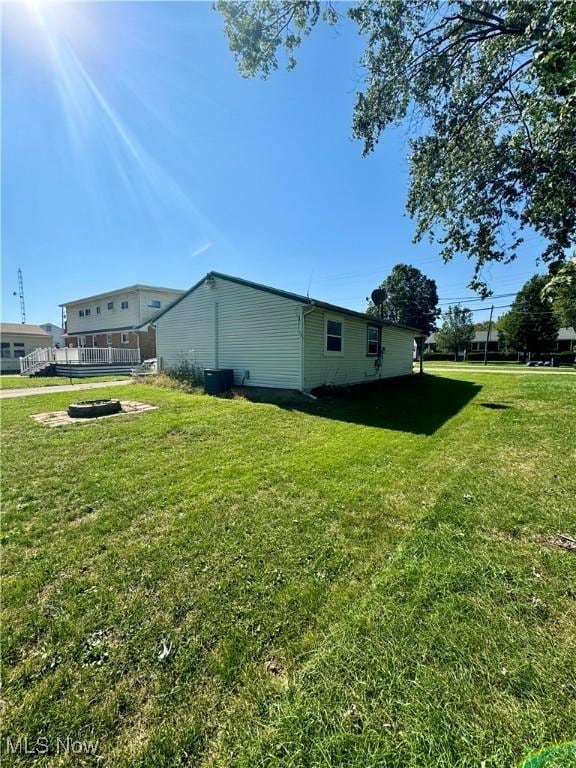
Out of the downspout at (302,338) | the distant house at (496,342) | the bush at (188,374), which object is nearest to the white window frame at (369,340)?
the downspout at (302,338)

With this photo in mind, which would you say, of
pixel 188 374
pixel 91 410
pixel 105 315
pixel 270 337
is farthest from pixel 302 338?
pixel 105 315

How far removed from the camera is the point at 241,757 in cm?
134

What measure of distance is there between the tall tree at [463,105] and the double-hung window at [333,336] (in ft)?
13.4

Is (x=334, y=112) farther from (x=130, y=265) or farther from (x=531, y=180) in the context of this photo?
(x=130, y=265)

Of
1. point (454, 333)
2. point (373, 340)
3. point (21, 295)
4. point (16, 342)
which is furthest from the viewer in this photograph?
point (454, 333)

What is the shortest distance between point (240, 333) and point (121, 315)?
57.8 ft

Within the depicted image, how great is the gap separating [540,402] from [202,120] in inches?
465

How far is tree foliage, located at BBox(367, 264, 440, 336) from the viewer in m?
42.0

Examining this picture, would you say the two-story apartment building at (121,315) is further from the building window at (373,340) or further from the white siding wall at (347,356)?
the white siding wall at (347,356)

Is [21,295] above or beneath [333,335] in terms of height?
above

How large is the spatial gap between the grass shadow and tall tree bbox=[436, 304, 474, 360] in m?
36.3

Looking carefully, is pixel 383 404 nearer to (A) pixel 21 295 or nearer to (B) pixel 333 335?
(B) pixel 333 335

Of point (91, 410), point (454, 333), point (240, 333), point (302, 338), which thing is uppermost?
point (454, 333)

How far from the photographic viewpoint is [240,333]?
12078 millimetres
